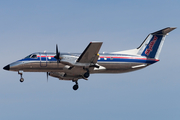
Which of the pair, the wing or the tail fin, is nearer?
the wing

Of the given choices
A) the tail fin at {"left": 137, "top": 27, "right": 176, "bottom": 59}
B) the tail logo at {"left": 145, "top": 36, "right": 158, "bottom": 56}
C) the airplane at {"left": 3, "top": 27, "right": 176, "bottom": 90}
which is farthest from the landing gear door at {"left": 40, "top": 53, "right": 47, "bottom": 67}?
the tail logo at {"left": 145, "top": 36, "right": 158, "bottom": 56}


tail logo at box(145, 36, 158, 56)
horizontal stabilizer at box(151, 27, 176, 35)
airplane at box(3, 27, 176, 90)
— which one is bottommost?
airplane at box(3, 27, 176, 90)

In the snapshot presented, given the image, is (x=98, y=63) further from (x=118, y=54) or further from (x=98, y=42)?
(x=98, y=42)

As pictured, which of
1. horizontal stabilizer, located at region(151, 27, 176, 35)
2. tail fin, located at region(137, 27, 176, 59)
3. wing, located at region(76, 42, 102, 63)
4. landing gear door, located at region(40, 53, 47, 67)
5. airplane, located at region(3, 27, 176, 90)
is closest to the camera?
wing, located at region(76, 42, 102, 63)

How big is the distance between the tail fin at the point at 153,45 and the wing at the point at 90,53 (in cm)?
673

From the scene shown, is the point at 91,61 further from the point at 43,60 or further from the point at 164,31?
the point at 164,31

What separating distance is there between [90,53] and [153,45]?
28.6 ft

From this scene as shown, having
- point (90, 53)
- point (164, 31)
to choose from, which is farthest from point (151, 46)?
point (90, 53)

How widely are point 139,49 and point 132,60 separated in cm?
187

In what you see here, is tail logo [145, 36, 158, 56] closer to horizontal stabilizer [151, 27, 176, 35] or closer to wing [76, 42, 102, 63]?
horizontal stabilizer [151, 27, 176, 35]

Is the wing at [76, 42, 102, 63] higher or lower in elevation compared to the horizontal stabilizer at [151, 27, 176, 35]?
lower

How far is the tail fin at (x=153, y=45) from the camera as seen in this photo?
28234 millimetres

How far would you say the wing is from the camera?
72.3 ft

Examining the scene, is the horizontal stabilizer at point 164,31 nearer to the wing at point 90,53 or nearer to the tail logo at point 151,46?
the tail logo at point 151,46
